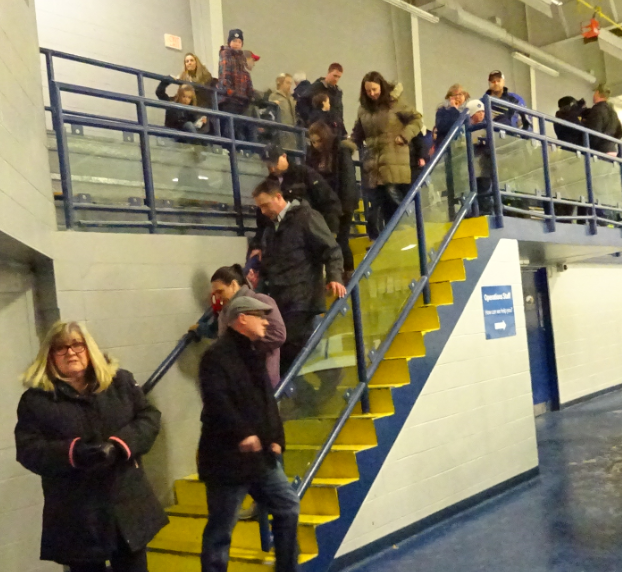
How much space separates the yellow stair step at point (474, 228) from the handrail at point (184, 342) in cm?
205

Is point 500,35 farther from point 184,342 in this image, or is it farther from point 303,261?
point 184,342

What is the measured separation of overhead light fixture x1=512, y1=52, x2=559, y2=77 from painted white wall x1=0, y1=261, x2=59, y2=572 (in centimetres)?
1011

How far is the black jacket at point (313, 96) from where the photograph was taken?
18.0 feet

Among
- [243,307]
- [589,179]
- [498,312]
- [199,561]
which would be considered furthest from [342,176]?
[589,179]

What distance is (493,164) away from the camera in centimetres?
499

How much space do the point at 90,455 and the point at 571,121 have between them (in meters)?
6.31

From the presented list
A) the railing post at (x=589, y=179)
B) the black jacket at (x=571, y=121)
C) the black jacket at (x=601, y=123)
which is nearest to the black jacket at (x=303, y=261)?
the railing post at (x=589, y=179)

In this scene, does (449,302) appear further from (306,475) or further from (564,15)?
(564,15)

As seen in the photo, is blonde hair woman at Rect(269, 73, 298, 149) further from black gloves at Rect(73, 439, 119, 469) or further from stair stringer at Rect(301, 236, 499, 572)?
black gloves at Rect(73, 439, 119, 469)

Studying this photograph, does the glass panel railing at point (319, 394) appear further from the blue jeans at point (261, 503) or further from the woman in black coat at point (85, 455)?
the woman in black coat at point (85, 455)

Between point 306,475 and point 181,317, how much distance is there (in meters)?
1.45

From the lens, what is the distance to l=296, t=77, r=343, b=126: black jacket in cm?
550

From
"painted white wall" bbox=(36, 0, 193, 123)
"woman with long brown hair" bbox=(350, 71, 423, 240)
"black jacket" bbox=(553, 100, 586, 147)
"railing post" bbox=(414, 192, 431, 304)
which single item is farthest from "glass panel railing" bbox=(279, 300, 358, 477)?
"painted white wall" bbox=(36, 0, 193, 123)

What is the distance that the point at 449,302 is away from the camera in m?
4.46
